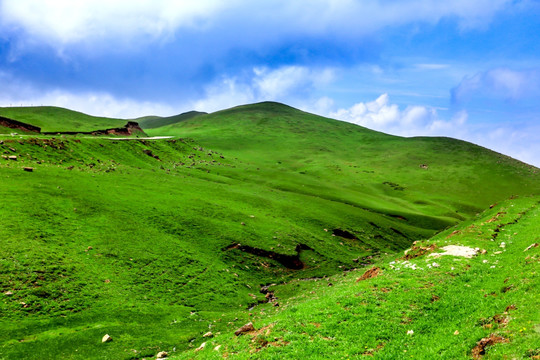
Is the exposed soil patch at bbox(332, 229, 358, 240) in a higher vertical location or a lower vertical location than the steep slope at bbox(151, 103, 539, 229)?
lower

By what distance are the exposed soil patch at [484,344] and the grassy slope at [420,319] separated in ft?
0.88

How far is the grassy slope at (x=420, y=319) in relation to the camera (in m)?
15.1

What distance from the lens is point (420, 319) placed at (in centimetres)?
1823

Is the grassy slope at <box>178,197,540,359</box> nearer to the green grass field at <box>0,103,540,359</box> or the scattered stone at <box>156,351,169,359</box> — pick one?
the green grass field at <box>0,103,540,359</box>

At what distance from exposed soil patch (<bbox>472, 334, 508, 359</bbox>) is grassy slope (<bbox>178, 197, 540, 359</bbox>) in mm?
269

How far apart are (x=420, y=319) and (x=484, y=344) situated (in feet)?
13.3

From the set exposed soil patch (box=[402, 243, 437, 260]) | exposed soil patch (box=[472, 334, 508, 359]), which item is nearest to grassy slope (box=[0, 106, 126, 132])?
exposed soil patch (box=[402, 243, 437, 260])

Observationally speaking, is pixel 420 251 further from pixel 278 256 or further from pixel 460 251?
pixel 278 256

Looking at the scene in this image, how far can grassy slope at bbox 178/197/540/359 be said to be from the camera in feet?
49.7

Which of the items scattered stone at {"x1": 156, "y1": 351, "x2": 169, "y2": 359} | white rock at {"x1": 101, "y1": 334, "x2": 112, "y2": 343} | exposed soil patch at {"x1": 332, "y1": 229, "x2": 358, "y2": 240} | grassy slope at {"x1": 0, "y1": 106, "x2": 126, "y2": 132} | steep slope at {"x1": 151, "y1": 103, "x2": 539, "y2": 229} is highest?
grassy slope at {"x1": 0, "y1": 106, "x2": 126, "y2": 132}

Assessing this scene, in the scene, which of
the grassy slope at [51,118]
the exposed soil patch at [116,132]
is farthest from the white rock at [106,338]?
the grassy slope at [51,118]

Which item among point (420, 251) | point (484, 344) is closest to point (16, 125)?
point (420, 251)

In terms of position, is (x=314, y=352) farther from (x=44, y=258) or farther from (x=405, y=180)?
(x=405, y=180)

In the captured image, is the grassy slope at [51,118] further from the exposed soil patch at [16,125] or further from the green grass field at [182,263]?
the green grass field at [182,263]
